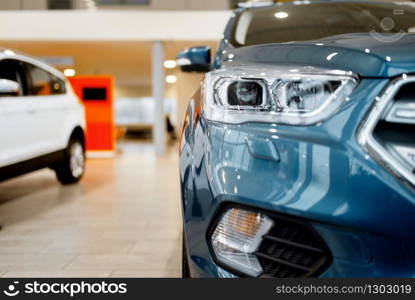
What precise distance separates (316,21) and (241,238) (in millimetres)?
1707

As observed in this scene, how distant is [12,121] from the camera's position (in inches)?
165

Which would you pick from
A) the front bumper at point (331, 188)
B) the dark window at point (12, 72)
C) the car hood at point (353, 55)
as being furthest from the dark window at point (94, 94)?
the front bumper at point (331, 188)

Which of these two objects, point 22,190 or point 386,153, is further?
point 22,190

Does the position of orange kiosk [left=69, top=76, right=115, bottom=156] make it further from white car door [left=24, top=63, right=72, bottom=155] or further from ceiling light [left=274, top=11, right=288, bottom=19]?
ceiling light [left=274, top=11, right=288, bottom=19]

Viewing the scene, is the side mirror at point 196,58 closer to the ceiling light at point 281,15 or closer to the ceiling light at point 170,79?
the ceiling light at point 281,15

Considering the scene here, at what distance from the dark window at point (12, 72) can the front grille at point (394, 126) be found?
12.4ft

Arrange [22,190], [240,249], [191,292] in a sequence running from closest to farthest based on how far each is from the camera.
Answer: [240,249] → [191,292] → [22,190]

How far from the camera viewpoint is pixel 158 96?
10180 millimetres

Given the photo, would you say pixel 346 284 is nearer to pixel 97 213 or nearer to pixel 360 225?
pixel 360 225

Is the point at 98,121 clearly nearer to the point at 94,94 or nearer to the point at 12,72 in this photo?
the point at 94,94

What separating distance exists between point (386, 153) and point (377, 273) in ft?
1.05

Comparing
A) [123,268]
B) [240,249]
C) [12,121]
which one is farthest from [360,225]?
→ [12,121]

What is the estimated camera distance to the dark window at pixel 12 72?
4.24 m

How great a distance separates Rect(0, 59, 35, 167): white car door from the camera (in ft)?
13.3
